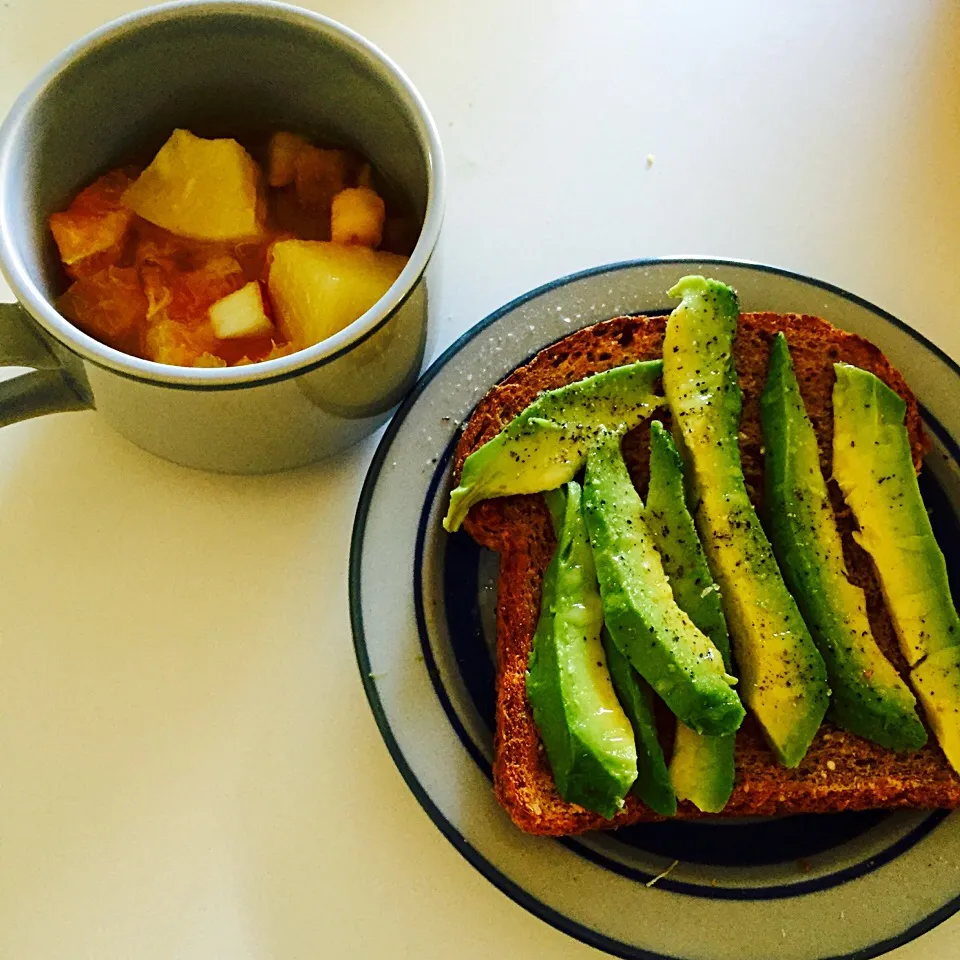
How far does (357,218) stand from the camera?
887 millimetres

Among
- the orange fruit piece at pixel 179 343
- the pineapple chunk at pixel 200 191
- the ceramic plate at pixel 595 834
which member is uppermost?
the pineapple chunk at pixel 200 191

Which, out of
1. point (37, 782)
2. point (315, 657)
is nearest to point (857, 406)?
point (315, 657)

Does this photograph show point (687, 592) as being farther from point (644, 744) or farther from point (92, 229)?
point (92, 229)

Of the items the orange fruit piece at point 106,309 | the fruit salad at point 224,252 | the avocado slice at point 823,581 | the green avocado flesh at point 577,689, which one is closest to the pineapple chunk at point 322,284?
the fruit salad at point 224,252

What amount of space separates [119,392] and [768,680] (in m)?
→ 0.59

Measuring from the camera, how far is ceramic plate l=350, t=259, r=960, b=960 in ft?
2.86

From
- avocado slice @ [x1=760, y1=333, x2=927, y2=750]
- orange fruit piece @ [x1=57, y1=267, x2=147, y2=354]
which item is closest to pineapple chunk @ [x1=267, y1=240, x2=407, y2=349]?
orange fruit piece @ [x1=57, y1=267, x2=147, y2=354]

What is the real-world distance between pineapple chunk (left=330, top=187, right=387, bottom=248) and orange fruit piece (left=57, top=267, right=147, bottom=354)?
0.59 ft

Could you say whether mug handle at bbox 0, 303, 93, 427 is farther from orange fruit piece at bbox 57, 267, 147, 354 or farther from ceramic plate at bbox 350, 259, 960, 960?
ceramic plate at bbox 350, 259, 960, 960

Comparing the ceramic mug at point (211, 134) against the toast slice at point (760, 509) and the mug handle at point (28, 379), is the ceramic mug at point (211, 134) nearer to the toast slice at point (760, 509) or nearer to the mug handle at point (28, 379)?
the mug handle at point (28, 379)

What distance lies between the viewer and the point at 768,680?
2.94 ft

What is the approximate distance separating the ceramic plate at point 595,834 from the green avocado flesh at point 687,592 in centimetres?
7

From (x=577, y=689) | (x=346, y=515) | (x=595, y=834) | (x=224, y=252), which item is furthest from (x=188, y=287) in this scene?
(x=595, y=834)

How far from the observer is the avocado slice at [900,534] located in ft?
3.00
